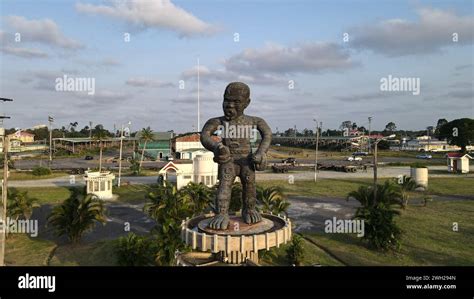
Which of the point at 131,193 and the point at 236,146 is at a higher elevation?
the point at 236,146

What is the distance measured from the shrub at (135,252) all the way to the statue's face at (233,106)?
8.55 m

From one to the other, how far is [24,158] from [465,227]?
3452 inches

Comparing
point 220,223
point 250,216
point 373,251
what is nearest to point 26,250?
point 220,223

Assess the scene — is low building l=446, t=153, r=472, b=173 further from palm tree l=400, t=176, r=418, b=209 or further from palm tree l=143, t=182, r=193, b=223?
palm tree l=143, t=182, r=193, b=223

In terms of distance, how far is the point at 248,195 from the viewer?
11.6 meters

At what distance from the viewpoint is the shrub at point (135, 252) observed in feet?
50.3

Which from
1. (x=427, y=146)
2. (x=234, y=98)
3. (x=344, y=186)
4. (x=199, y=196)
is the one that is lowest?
(x=344, y=186)

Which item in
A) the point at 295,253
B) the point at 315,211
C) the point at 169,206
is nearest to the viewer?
the point at 295,253

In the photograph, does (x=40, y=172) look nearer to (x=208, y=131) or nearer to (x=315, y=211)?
(x=315, y=211)

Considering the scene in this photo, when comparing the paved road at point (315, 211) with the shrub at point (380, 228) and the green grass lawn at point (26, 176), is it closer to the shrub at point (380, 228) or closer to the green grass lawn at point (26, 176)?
the shrub at point (380, 228)

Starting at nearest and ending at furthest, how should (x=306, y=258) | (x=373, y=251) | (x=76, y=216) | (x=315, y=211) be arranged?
(x=306, y=258)
(x=373, y=251)
(x=76, y=216)
(x=315, y=211)


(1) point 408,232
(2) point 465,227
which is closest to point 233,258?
(1) point 408,232

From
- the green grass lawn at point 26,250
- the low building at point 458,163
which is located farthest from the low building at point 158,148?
the low building at point 458,163

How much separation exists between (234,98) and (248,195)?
3.57 meters
